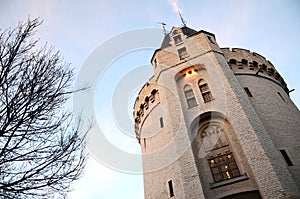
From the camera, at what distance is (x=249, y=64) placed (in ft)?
59.9

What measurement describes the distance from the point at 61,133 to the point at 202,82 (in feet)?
38.9

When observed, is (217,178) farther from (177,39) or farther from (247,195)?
(177,39)

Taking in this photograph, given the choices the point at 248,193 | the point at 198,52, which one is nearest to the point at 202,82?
the point at 198,52

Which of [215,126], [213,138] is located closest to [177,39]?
[215,126]

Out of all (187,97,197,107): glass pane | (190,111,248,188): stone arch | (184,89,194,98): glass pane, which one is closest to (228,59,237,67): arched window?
(184,89,194,98): glass pane

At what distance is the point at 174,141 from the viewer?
45.9 ft

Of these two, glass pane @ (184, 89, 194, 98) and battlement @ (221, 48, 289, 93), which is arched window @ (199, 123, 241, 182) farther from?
battlement @ (221, 48, 289, 93)

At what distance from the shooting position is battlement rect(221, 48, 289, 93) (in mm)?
17953

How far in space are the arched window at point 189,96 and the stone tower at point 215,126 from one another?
0.23 feet

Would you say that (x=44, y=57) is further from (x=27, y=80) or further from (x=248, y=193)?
(x=248, y=193)

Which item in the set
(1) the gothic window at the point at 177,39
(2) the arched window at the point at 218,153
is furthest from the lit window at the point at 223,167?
(1) the gothic window at the point at 177,39

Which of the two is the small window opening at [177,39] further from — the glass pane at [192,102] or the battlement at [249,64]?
the glass pane at [192,102]

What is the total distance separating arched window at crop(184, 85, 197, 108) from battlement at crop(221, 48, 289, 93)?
146 inches

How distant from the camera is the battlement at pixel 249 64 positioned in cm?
1795
